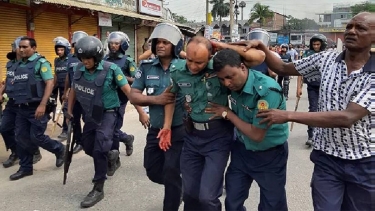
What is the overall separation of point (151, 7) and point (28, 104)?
1795 centimetres

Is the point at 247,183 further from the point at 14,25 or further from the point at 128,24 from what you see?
the point at 128,24

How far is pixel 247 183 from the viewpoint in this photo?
3145 mm

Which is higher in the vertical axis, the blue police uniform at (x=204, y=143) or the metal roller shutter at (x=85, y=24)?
the metal roller shutter at (x=85, y=24)

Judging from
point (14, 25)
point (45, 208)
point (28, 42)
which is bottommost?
point (45, 208)

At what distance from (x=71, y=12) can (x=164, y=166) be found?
12574mm

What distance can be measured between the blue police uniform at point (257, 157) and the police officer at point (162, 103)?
2.06 ft

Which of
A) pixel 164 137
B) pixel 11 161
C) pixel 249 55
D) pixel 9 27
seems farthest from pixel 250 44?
pixel 9 27

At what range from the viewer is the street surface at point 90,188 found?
4.24 m

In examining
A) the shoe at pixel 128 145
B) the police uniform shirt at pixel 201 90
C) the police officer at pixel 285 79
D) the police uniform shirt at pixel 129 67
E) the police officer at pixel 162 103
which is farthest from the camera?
the police officer at pixel 285 79

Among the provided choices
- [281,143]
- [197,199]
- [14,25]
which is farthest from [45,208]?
[14,25]

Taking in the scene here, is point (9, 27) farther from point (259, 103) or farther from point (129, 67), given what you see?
point (259, 103)

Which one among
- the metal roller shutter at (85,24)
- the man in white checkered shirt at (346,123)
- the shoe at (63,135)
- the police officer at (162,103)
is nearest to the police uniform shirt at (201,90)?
the police officer at (162,103)

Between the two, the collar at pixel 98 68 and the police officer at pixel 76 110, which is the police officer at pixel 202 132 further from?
the police officer at pixel 76 110

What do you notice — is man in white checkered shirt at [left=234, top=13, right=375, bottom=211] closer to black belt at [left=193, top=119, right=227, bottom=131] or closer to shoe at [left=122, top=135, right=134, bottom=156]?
black belt at [left=193, top=119, right=227, bottom=131]
